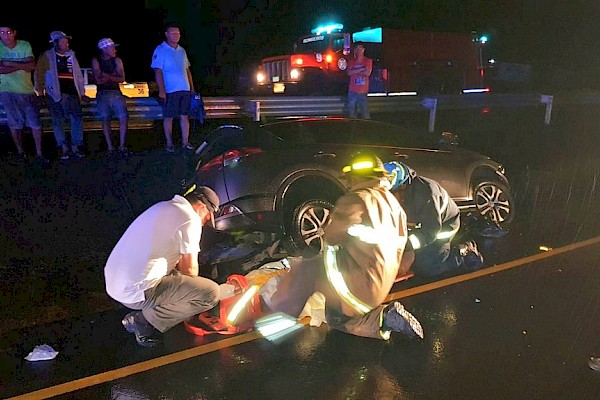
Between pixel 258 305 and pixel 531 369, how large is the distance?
2059 millimetres

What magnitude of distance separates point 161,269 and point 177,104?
581 centimetres

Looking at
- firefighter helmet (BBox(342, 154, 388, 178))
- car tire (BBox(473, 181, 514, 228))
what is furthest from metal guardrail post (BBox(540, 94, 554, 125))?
firefighter helmet (BBox(342, 154, 388, 178))

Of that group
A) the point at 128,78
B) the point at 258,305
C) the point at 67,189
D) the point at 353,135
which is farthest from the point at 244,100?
the point at 128,78

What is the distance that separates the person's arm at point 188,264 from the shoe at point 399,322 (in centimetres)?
147

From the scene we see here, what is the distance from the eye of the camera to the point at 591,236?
7312mm

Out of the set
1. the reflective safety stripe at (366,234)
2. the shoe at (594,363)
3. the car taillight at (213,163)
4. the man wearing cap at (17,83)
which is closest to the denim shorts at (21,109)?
the man wearing cap at (17,83)

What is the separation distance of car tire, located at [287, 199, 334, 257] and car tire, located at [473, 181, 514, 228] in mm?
2225

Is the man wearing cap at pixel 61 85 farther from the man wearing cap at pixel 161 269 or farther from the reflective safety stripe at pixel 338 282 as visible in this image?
the reflective safety stripe at pixel 338 282

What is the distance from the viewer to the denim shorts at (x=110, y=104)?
381 inches

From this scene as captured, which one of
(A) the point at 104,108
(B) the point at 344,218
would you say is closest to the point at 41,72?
(A) the point at 104,108

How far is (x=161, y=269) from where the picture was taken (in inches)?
175

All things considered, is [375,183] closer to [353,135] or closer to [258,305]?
[258,305]

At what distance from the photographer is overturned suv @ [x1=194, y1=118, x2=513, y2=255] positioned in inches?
248

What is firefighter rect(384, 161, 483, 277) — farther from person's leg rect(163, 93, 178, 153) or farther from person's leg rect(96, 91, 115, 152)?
person's leg rect(96, 91, 115, 152)
